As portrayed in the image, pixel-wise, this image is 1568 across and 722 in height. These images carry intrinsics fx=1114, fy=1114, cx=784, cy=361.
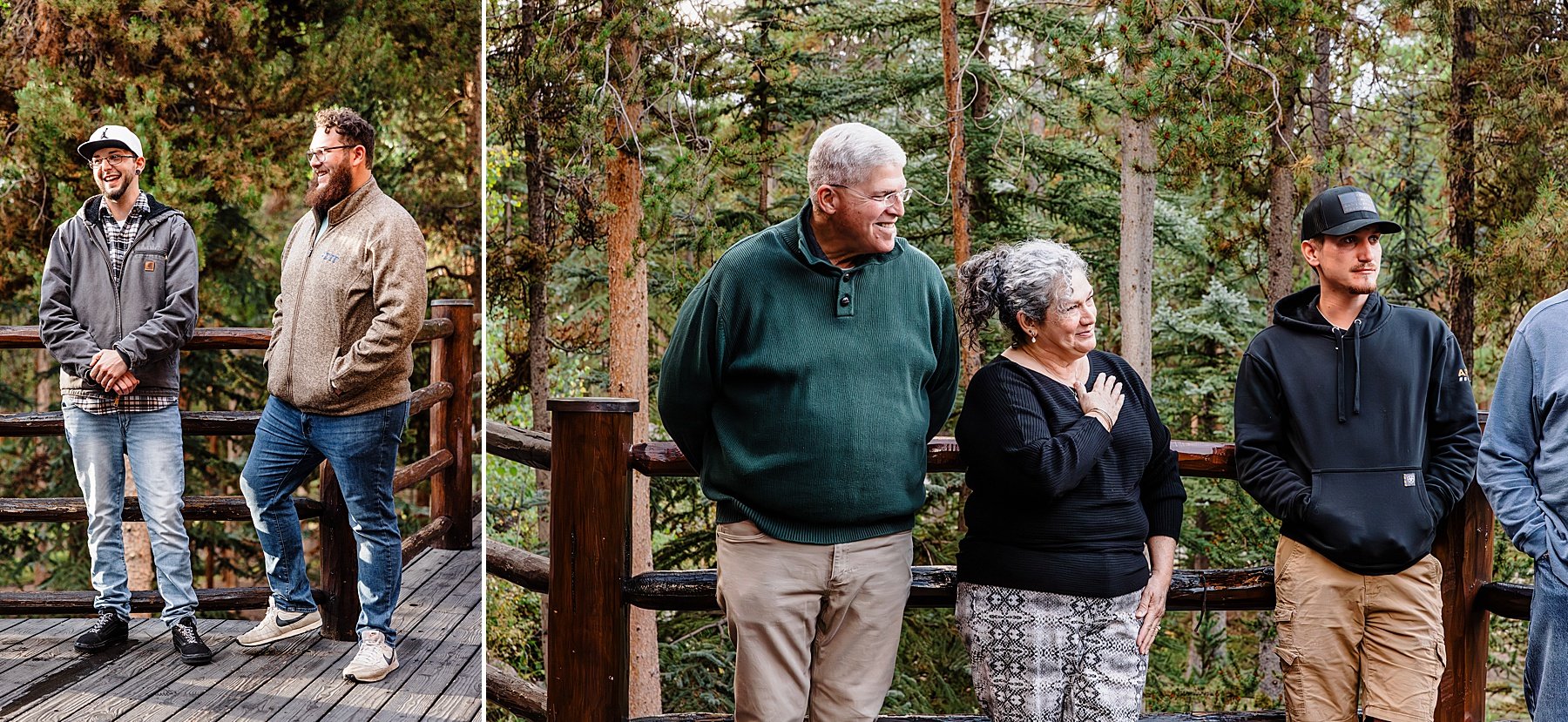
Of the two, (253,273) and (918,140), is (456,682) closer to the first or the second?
(253,273)

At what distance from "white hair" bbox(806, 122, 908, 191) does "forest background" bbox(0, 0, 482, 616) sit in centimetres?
117

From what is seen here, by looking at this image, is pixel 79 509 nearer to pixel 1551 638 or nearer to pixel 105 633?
pixel 105 633

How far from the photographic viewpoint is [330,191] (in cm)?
252

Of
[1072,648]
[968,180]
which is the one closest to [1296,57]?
[968,180]

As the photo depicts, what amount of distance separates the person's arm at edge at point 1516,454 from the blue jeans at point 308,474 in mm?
2363

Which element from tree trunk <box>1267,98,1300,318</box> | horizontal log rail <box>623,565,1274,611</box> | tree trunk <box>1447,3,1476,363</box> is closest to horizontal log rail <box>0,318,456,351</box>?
horizontal log rail <box>623,565,1274,611</box>

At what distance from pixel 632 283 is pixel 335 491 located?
14.3 feet

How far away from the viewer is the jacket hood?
219 cm

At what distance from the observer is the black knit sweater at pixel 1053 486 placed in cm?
195

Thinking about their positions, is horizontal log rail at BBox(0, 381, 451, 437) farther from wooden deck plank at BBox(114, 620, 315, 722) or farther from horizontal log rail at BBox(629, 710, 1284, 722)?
horizontal log rail at BBox(629, 710, 1284, 722)

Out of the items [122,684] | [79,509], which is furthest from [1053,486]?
[79,509]

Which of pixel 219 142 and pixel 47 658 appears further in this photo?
pixel 219 142

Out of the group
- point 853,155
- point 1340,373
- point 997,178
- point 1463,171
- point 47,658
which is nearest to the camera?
point 853,155

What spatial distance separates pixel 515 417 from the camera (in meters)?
7.72
